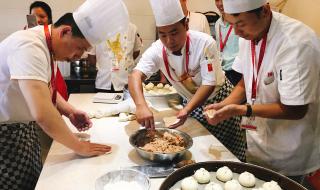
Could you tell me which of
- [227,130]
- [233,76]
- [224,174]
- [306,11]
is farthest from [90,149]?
[306,11]

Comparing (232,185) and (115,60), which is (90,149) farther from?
(115,60)

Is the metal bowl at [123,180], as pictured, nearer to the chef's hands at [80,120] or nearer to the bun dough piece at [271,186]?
the bun dough piece at [271,186]

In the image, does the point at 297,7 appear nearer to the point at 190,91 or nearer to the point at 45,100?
the point at 190,91

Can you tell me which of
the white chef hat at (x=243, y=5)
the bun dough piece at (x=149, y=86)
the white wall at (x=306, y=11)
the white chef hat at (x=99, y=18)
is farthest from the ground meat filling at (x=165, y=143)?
the white wall at (x=306, y=11)

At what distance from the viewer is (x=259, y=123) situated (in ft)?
5.09

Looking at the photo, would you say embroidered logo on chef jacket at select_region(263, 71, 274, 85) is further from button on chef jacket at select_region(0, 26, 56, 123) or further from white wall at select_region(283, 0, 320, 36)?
white wall at select_region(283, 0, 320, 36)

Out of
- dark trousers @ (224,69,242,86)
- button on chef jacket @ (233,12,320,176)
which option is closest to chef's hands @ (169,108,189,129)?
button on chef jacket @ (233,12,320,176)

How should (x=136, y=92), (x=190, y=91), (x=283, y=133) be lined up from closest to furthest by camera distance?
(x=283, y=133)
(x=136, y=92)
(x=190, y=91)

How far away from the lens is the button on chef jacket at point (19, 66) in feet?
4.08

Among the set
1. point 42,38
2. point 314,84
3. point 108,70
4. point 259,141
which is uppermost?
point 42,38

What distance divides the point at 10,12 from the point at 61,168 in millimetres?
3260

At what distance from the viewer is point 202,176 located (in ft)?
3.99

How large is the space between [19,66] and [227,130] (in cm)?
137

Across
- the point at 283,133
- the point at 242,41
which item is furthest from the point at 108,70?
the point at 283,133
